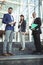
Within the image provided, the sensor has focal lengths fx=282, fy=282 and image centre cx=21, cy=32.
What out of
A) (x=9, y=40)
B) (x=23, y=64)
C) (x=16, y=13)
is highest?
(x=16, y=13)

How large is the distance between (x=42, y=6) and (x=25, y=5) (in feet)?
2.98

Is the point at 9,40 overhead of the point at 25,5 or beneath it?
beneath

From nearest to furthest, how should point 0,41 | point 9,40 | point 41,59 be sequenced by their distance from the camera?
1. point 41,59
2. point 9,40
3. point 0,41

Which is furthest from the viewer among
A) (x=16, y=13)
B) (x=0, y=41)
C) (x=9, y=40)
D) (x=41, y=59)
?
(x=16, y=13)

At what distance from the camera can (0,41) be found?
12.3m

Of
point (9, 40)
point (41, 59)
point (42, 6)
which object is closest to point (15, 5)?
point (42, 6)

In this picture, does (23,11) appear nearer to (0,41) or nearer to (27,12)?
(27,12)

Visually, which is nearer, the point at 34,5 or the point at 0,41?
the point at 0,41

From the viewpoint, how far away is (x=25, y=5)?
1362cm

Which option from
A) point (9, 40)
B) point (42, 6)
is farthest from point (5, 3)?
point (9, 40)

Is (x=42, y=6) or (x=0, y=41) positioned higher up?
(x=42, y=6)

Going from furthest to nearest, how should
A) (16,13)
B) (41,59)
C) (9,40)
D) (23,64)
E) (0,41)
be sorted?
(16,13) < (0,41) < (9,40) < (41,59) < (23,64)

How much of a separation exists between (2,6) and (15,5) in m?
0.83

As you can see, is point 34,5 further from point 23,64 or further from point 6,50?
point 23,64
